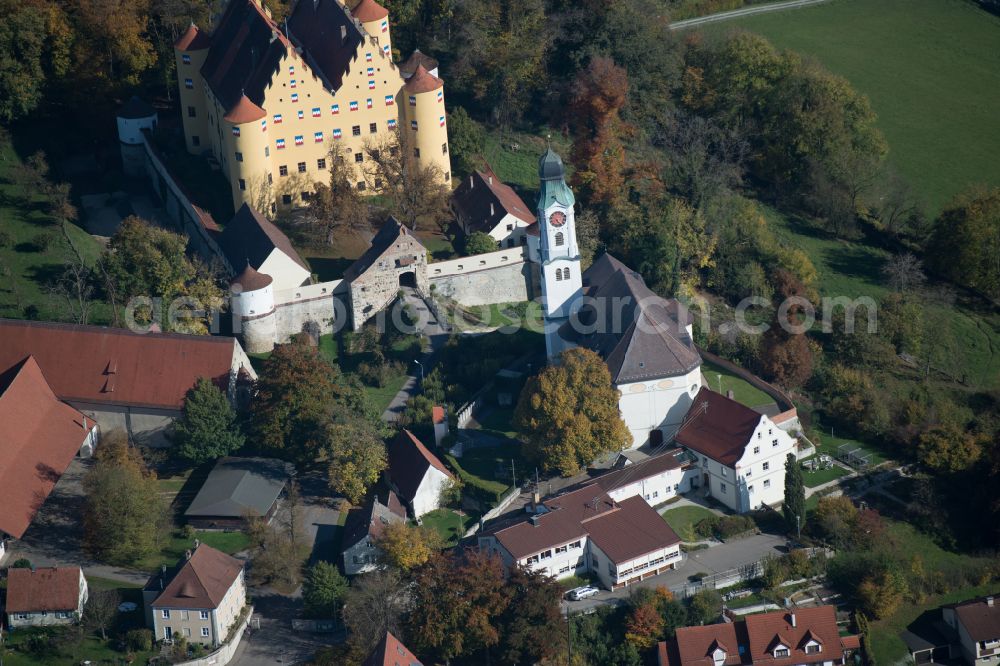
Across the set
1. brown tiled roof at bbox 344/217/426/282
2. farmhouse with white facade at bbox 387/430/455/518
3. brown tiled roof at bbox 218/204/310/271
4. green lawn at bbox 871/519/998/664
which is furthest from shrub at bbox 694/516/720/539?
brown tiled roof at bbox 218/204/310/271

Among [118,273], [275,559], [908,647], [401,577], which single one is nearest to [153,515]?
[275,559]

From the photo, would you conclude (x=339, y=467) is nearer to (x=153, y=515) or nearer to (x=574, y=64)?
(x=153, y=515)

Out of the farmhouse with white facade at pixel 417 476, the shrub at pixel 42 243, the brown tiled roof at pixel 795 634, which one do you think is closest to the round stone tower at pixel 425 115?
the shrub at pixel 42 243

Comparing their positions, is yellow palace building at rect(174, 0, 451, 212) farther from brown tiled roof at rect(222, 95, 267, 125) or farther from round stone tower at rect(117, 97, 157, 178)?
round stone tower at rect(117, 97, 157, 178)

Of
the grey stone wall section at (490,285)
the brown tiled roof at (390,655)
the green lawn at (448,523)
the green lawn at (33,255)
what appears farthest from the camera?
the grey stone wall section at (490,285)

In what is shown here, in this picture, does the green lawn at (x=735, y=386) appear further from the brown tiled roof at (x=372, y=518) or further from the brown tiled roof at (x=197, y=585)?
the brown tiled roof at (x=197, y=585)

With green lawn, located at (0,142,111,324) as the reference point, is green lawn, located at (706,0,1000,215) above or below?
below

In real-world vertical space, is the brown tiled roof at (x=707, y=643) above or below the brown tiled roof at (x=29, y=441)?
below
